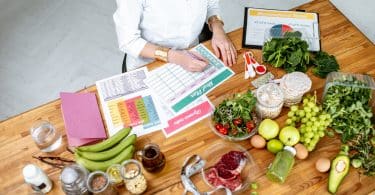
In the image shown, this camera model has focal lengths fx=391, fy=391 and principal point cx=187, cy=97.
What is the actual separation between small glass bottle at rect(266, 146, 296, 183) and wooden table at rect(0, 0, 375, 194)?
0.08 feet

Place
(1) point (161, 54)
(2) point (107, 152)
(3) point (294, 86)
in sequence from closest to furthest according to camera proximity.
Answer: (2) point (107, 152) < (3) point (294, 86) < (1) point (161, 54)

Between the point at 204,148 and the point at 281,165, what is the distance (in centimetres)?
28

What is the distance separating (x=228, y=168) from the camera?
132 cm

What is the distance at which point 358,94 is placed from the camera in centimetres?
142

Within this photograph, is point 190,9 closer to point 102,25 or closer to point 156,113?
point 156,113

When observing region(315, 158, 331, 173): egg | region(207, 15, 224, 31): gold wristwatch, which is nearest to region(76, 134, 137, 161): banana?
region(315, 158, 331, 173): egg

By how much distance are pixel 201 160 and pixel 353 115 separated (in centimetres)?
57

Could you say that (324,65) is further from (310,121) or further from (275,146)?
(275,146)

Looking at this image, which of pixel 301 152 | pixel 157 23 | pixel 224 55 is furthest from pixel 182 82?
pixel 301 152

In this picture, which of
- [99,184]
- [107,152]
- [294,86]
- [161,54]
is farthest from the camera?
[161,54]

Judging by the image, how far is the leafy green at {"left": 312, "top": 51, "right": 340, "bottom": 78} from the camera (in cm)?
156

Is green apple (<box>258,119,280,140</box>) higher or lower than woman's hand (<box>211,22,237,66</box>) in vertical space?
lower

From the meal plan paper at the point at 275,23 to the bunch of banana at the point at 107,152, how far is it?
682mm

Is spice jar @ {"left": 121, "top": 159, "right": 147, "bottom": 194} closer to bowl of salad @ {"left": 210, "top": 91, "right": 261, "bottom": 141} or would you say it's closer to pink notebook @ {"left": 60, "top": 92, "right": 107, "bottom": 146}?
pink notebook @ {"left": 60, "top": 92, "right": 107, "bottom": 146}
